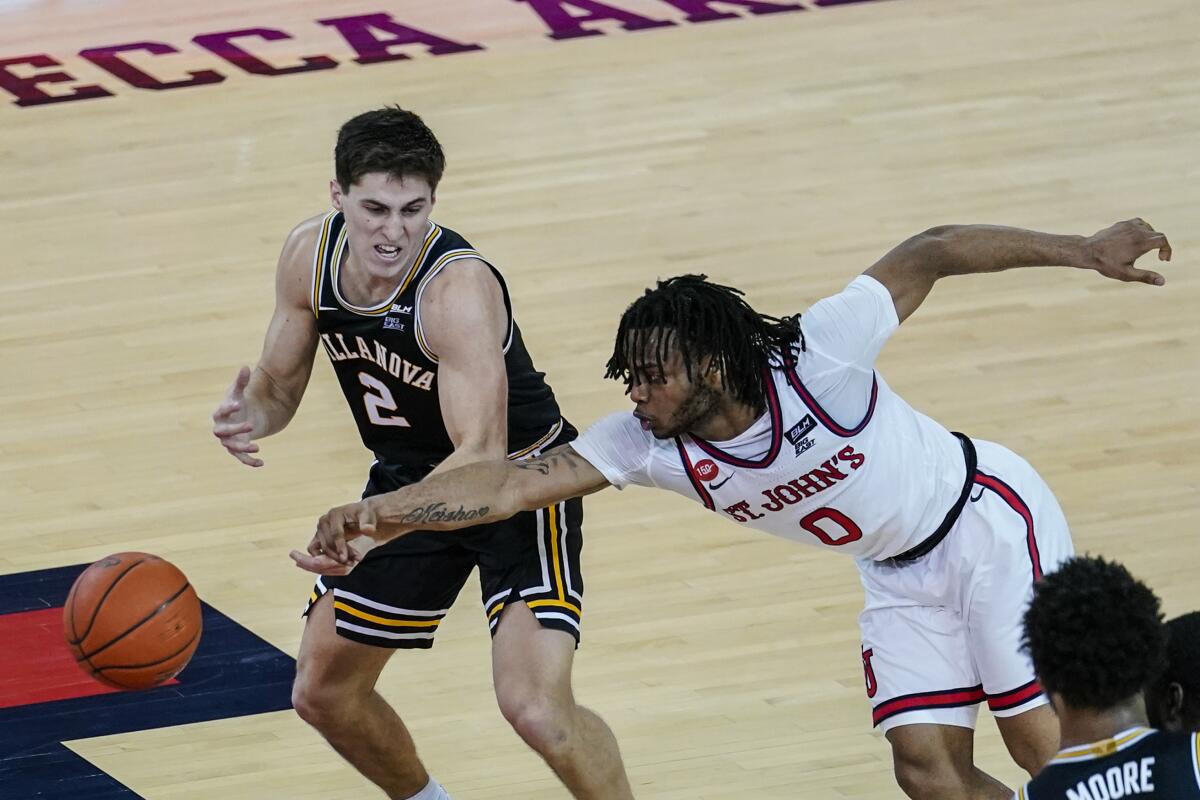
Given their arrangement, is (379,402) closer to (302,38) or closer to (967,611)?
(967,611)

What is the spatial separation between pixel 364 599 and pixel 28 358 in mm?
4275

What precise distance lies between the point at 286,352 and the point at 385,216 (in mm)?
628

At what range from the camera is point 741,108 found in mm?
11555

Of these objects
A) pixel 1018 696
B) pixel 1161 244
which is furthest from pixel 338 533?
pixel 1161 244

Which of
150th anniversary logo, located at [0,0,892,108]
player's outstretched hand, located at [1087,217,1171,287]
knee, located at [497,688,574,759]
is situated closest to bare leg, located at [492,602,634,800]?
knee, located at [497,688,574,759]

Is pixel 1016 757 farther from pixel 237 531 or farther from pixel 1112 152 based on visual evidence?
pixel 1112 152

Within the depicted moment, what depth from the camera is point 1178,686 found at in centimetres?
363

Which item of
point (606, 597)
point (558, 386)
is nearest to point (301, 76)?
point (558, 386)

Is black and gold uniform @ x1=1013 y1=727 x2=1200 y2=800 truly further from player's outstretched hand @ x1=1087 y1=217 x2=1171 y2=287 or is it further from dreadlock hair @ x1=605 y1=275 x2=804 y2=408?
player's outstretched hand @ x1=1087 y1=217 x2=1171 y2=287

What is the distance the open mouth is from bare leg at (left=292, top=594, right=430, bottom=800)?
39.8 inches

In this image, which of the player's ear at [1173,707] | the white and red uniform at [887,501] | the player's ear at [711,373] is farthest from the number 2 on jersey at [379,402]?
the player's ear at [1173,707]

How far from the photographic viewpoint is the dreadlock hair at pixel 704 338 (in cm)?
443

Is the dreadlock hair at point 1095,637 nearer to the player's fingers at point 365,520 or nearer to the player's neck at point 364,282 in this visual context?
the player's fingers at point 365,520

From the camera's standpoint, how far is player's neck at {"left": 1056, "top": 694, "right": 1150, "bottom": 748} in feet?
11.0
